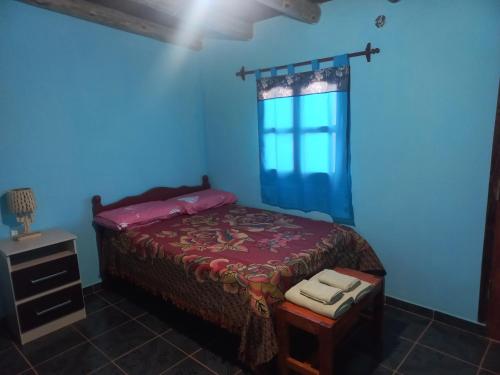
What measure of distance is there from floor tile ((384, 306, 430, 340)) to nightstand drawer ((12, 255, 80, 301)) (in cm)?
230

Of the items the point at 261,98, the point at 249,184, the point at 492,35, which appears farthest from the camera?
the point at 249,184

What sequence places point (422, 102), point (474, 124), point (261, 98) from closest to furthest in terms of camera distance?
1. point (474, 124)
2. point (422, 102)
3. point (261, 98)

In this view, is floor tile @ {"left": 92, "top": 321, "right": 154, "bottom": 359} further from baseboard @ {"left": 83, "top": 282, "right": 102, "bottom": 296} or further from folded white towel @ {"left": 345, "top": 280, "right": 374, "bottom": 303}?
folded white towel @ {"left": 345, "top": 280, "right": 374, "bottom": 303}

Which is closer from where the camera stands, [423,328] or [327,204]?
[423,328]

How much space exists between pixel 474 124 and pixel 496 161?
0.26 m

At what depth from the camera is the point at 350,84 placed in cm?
255

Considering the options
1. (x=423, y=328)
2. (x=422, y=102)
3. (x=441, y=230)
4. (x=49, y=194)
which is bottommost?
(x=423, y=328)

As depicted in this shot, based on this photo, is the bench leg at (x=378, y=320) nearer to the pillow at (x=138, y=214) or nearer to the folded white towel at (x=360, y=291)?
the folded white towel at (x=360, y=291)

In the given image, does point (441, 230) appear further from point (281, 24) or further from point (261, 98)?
point (281, 24)

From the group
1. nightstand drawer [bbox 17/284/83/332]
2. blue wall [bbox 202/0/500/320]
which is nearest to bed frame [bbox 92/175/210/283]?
nightstand drawer [bbox 17/284/83/332]

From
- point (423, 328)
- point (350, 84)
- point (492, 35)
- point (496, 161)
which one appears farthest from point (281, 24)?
point (423, 328)

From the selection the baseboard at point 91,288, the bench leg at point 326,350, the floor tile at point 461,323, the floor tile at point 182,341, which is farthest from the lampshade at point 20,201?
the floor tile at point 461,323

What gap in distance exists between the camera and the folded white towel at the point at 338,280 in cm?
184

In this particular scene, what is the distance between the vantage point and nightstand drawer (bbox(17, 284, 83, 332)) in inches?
87.9
